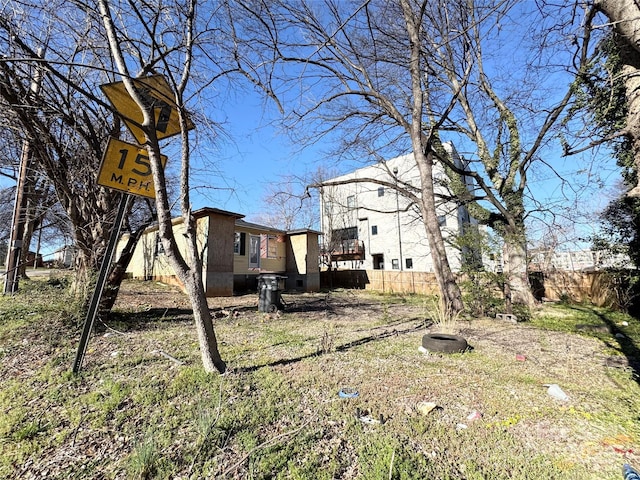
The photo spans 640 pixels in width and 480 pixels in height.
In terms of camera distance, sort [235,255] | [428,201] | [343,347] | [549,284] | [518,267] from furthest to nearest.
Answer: [235,255] < [549,284] < [518,267] < [428,201] < [343,347]

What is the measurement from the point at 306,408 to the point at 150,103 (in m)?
3.86

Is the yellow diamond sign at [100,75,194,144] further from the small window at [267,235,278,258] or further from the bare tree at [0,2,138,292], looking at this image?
the small window at [267,235,278,258]

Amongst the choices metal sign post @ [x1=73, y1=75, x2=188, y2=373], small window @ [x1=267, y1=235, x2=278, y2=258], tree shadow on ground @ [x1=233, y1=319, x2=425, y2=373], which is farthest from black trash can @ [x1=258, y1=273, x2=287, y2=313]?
small window @ [x1=267, y1=235, x2=278, y2=258]

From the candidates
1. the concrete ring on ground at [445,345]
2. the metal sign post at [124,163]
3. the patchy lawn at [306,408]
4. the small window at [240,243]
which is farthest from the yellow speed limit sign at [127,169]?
the small window at [240,243]

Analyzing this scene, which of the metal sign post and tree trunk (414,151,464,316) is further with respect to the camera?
tree trunk (414,151,464,316)

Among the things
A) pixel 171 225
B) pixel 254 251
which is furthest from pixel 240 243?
pixel 171 225

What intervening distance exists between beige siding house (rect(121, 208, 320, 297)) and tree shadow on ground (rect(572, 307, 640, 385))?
11.3m

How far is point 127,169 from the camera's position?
342cm

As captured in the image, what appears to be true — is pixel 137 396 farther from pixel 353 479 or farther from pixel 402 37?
pixel 402 37

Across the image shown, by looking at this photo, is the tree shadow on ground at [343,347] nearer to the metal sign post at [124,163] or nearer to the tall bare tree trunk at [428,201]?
the tall bare tree trunk at [428,201]

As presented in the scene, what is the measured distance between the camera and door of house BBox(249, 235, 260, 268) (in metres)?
14.8

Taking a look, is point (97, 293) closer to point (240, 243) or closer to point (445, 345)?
point (445, 345)

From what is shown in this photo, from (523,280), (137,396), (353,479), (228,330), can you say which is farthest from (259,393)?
(523,280)

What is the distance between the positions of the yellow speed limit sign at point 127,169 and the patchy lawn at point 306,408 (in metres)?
2.27
